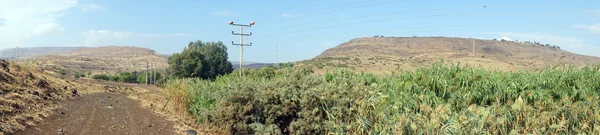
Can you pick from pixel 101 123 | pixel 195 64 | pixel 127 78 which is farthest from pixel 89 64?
pixel 101 123

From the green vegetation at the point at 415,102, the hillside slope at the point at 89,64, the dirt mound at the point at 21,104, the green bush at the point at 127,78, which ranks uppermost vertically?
the green vegetation at the point at 415,102

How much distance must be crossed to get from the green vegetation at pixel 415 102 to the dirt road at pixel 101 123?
2353 millimetres

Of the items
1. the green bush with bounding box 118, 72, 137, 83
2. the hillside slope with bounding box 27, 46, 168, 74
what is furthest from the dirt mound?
the hillside slope with bounding box 27, 46, 168, 74

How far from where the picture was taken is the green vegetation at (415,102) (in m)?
10.3

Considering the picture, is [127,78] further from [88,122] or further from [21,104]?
[88,122]

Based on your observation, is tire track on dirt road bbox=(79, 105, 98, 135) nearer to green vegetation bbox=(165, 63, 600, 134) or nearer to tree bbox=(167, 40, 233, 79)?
green vegetation bbox=(165, 63, 600, 134)

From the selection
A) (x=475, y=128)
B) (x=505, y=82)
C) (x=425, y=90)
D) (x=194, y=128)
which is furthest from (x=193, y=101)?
(x=475, y=128)

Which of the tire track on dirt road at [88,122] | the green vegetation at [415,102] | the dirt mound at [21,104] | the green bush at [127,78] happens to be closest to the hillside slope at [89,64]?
the green bush at [127,78]

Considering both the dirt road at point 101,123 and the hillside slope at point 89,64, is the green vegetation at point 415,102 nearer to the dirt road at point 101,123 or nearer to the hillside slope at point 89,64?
the dirt road at point 101,123

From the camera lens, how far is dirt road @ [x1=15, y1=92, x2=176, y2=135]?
14.8 meters

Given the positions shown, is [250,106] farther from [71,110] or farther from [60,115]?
[71,110]

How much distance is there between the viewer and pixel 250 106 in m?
15.4

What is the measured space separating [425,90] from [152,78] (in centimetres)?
7895

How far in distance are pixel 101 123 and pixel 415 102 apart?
11.8 m
